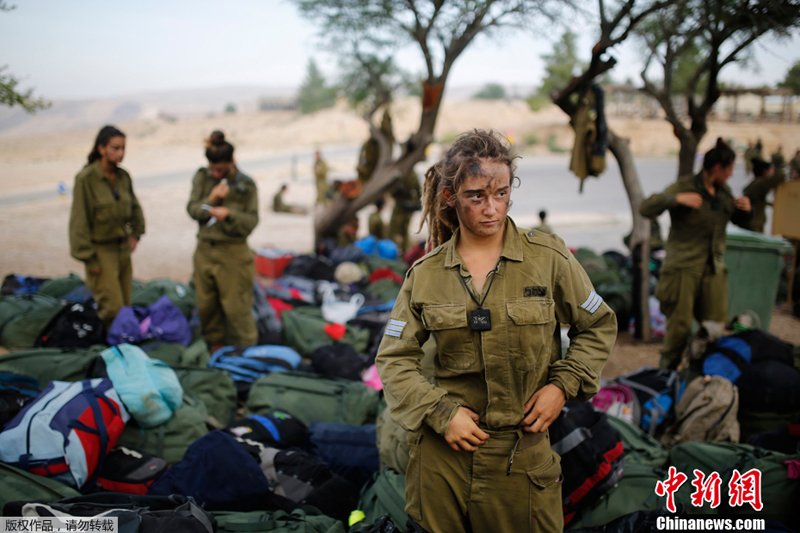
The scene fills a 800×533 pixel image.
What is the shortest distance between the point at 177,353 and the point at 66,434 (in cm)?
182

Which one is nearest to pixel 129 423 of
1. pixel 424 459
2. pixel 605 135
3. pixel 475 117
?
pixel 424 459

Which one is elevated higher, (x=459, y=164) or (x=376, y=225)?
(x=459, y=164)

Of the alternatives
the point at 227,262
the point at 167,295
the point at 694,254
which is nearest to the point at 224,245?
the point at 227,262

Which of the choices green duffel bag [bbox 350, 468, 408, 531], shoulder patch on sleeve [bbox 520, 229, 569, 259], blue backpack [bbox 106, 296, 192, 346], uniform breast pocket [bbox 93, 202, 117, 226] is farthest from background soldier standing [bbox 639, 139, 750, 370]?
uniform breast pocket [bbox 93, 202, 117, 226]

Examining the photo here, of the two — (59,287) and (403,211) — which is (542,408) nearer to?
(59,287)

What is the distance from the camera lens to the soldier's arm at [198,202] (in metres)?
4.67

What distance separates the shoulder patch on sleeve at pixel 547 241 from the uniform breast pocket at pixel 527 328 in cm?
20

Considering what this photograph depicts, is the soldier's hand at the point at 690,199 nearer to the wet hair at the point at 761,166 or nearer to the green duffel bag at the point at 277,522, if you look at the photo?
the green duffel bag at the point at 277,522

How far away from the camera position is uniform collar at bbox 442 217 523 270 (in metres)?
1.82

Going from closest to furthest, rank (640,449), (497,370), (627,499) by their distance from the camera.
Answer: (497,370)
(627,499)
(640,449)

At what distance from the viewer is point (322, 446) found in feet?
10.3

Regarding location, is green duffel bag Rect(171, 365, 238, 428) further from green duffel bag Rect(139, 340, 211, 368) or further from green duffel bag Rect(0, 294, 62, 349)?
green duffel bag Rect(0, 294, 62, 349)

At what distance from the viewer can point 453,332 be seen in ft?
5.83

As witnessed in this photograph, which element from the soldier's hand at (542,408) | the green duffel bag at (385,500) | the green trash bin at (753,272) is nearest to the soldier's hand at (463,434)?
the soldier's hand at (542,408)
